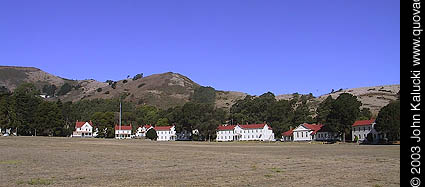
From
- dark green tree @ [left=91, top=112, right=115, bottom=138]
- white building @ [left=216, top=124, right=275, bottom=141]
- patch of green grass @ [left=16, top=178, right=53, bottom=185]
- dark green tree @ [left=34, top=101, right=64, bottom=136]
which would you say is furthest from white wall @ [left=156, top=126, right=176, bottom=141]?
patch of green grass @ [left=16, top=178, right=53, bottom=185]

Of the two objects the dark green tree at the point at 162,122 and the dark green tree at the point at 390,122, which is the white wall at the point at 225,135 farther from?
the dark green tree at the point at 390,122

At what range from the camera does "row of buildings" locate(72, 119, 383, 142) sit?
114m

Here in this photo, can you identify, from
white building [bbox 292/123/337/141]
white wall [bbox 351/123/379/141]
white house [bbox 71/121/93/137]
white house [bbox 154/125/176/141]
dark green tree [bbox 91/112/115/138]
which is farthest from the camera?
white house [bbox 71/121/93/137]

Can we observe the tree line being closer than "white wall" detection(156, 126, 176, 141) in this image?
Yes

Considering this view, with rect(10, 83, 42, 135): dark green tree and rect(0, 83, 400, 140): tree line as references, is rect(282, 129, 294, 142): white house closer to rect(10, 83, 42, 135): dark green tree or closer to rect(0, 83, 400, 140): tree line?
rect(0, 83, 400, 140): tree line

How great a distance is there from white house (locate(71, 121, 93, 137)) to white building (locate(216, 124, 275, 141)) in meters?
54.4

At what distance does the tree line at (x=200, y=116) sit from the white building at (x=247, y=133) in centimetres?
426

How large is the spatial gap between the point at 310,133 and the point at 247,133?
23.1m

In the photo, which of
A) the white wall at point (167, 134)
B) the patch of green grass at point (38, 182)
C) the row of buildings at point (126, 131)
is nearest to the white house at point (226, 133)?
the row of buildings at point (126, 131)

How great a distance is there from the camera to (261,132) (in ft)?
468

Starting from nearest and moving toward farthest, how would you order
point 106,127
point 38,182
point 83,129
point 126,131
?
point 38,182, point 106,127, point 83,129, point 126,131

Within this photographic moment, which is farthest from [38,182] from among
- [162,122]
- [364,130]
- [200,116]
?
[162,122]

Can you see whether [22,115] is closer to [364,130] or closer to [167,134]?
[167,134]
